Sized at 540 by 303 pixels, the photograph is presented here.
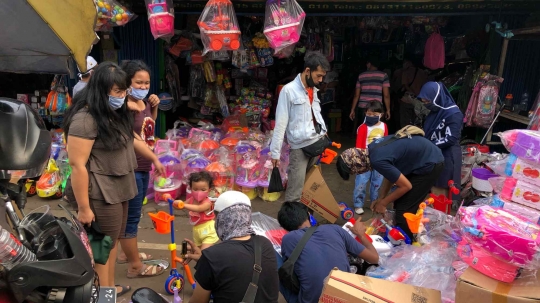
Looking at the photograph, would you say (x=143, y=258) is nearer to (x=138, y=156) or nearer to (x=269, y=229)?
(x=138, y=156)

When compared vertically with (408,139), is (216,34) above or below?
above

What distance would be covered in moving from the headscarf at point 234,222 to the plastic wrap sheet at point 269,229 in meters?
1.39

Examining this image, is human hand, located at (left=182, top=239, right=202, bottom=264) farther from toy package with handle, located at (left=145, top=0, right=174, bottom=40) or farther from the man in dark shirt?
toy package with handle, located at (left=145, top=0, right=174, bottom=40)

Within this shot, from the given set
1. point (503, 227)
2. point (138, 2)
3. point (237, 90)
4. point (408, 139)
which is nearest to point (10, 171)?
point (503, 227)

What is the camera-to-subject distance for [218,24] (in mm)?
5020

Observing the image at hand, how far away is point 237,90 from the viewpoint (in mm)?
7516

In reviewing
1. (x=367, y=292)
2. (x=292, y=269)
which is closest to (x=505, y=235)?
(x=367, y=292)

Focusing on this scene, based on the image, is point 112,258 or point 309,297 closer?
point 309,297

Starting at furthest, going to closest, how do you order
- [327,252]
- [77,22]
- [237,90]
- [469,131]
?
[237,90] → [469,131] → [327,252] → [77,22]

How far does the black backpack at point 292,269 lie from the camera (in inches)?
99.4

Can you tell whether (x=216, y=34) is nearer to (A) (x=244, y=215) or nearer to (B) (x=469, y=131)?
(A) (x=244, y=215)

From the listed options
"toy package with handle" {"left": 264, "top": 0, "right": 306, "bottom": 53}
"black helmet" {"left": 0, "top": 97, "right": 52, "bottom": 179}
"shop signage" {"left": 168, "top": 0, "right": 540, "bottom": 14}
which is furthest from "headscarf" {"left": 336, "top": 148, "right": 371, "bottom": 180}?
"shop signage" {"left": 168, "top": 0, "right": 540, "bottom": 14}

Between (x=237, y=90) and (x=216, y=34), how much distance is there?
2513 millimetres

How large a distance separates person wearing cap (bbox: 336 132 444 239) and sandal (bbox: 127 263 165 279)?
76.8 inches
